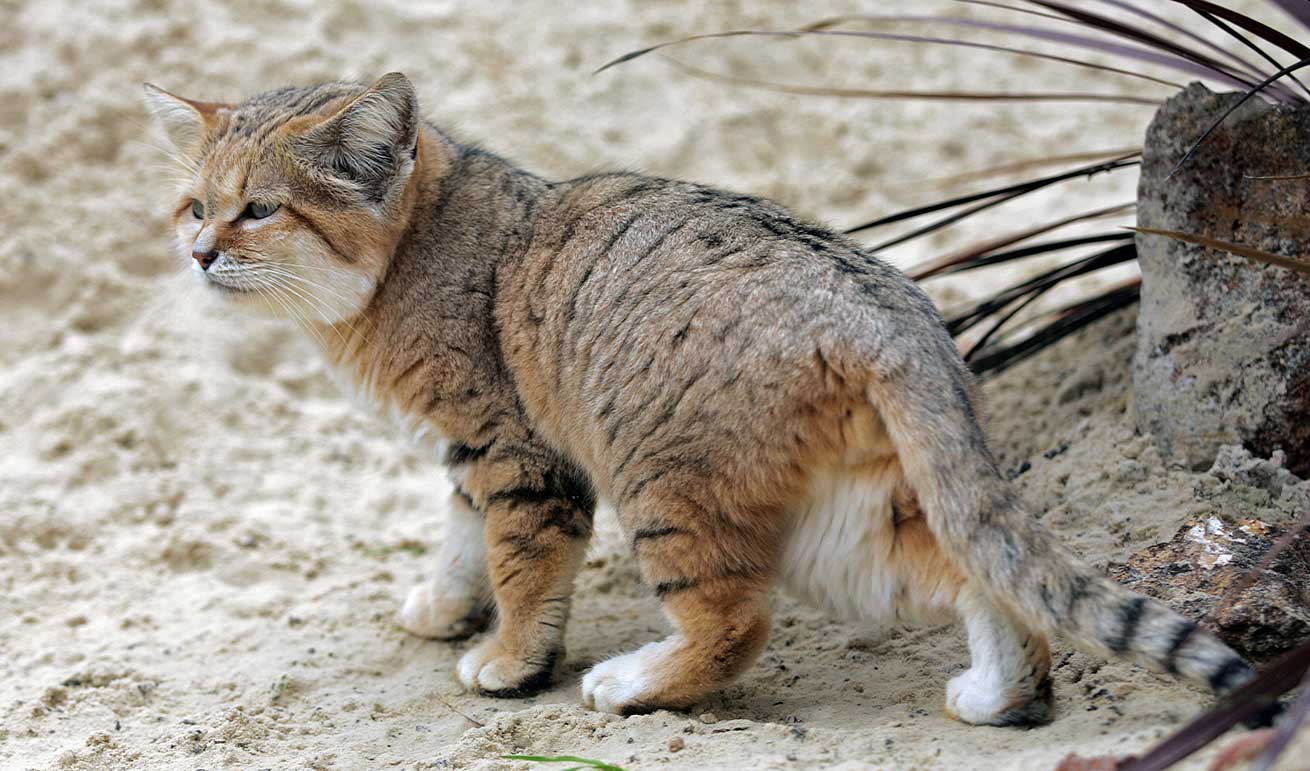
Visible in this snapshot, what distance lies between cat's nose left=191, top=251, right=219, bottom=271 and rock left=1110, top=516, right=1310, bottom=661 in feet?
9.01

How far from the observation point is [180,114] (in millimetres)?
4312

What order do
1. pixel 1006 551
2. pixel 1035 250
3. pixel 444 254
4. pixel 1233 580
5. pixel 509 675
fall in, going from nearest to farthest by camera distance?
pixel 1006 551, pixel 1233 580, pixel 509 675, pixel 444 254, pixel 1035 250

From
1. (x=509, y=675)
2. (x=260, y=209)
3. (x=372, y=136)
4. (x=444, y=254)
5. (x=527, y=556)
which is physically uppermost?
(x=372, y=136)

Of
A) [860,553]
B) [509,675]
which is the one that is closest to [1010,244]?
[860,553]

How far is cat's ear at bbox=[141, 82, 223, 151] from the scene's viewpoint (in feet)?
14.0

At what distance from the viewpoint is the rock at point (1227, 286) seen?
3477mm

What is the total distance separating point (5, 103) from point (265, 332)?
197 cm

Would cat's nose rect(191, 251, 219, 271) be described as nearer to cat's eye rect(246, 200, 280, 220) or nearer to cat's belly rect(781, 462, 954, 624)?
cat's eye rect(246, 200, 280, 220)

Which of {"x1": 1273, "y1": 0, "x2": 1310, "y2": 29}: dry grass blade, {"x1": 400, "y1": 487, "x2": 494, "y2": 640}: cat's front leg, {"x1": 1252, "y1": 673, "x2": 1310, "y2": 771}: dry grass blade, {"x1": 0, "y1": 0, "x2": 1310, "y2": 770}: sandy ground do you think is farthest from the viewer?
{"x1": 400, "y1": 487, "x2": 494, "y2": 640}: cat's front leg

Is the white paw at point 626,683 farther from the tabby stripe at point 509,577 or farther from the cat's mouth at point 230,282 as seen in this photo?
the cat's mouth at point 230,282

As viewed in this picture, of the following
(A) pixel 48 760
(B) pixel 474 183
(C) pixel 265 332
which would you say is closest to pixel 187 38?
(C) pixel 265 332

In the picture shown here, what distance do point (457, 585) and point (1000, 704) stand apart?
1.92 meters

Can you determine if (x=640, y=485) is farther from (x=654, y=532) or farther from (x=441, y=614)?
(x=441, y=614)

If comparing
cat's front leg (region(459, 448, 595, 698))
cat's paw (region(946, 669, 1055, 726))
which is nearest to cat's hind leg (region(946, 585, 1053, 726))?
cat's paw (region(946, 669, 1055, 726))
